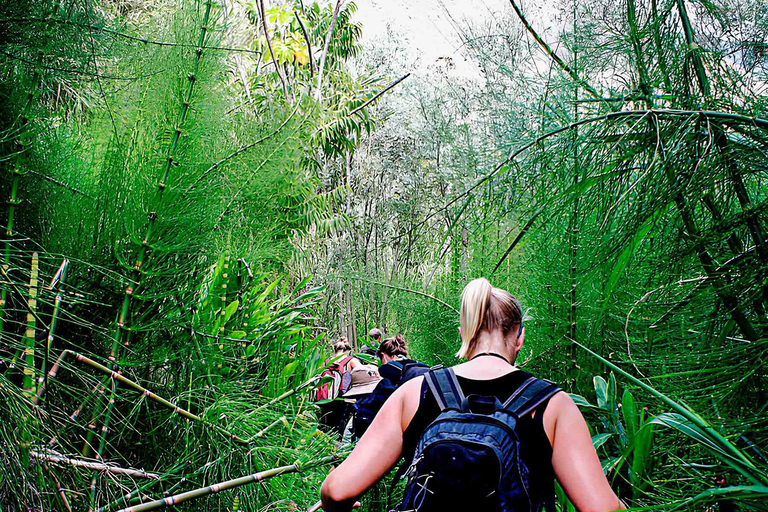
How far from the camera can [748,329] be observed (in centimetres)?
97

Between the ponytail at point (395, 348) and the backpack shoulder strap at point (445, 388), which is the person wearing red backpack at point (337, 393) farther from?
the backpack shoulder strap at point (445, 388)

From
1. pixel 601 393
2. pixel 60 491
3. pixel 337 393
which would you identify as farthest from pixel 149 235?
pixel 337 393

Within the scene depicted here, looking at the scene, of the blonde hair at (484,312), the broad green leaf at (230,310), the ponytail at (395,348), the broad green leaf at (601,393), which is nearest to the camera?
the blonde hair at (484,312)

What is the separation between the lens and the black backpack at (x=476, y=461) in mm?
1126

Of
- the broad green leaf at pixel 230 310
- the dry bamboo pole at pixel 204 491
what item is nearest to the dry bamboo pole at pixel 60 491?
the dry bamboo pole at pixel 204 491

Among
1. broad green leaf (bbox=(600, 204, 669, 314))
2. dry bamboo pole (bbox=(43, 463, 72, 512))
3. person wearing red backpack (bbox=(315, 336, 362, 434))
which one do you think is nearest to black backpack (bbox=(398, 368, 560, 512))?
broad green leaf (bbox=(600, 204, 669, 314))

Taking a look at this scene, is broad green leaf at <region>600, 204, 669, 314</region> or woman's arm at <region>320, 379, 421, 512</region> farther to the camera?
woman's arm at <region>320, 379, 421, 512</region>

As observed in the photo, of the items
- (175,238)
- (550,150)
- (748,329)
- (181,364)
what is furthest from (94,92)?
(748,329)

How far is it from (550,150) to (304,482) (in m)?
1.24

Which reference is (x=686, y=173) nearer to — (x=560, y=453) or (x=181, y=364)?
(x=560, y=453)

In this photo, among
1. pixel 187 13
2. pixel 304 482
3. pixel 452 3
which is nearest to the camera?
pixel 304 482

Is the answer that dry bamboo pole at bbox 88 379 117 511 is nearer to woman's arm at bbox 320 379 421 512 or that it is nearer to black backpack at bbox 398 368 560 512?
woman's arm at bbox 320 379 421 512

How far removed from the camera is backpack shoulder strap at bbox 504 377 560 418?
1.21 meters

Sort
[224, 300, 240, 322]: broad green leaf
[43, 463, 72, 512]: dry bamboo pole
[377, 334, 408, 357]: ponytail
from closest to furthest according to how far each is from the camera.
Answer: [43, 463, 72, 512]: dry bamboo pole, [224, 300, 240, 322]: broad green leaf, [377, 334, 408, 357]: ponytail
